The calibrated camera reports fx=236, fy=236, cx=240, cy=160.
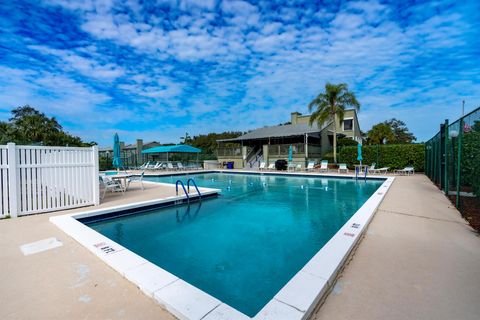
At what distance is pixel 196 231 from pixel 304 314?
13.7 feet

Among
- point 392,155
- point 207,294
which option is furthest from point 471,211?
point 392,155

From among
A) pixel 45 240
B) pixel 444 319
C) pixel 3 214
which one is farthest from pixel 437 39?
pixel 3 214

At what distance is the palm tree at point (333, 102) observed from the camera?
19969mm

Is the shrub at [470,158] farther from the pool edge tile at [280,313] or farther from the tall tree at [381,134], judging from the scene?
the tall tree at [381,134]

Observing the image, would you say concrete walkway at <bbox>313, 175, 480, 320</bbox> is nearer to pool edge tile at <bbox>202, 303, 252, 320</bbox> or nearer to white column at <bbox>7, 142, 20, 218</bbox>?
pool edge tile at <bbox>202, 303, 252, 320</bbox>

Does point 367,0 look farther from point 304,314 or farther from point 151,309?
point 151,309

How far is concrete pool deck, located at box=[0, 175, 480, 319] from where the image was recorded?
2154 millimetres

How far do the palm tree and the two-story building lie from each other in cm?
158

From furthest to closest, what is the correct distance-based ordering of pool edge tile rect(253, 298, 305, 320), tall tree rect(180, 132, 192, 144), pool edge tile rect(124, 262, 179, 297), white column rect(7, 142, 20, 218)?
tall tree rect(180, 132, 192, 144) → white column rect(7, 142, 20, 218) → pool edge tile rect(124, 262, 179, 297) → pool edge tile rect(253, 298, 305, 320)

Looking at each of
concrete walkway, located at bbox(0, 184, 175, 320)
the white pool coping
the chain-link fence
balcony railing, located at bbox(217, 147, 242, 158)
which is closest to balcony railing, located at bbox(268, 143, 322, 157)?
balcony railing, located at bbox(217, 147, 242, 158)

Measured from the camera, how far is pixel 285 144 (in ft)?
78.0

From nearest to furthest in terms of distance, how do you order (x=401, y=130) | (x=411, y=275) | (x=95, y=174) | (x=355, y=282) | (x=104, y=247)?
1. (x=355, y=282)
2. (x=411, y=275)
3. (x=104, y=247)
4. (x=95, y=174)
5. (x=401, y=130)

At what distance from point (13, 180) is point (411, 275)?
309 inches

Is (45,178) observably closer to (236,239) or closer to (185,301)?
(236,239)
